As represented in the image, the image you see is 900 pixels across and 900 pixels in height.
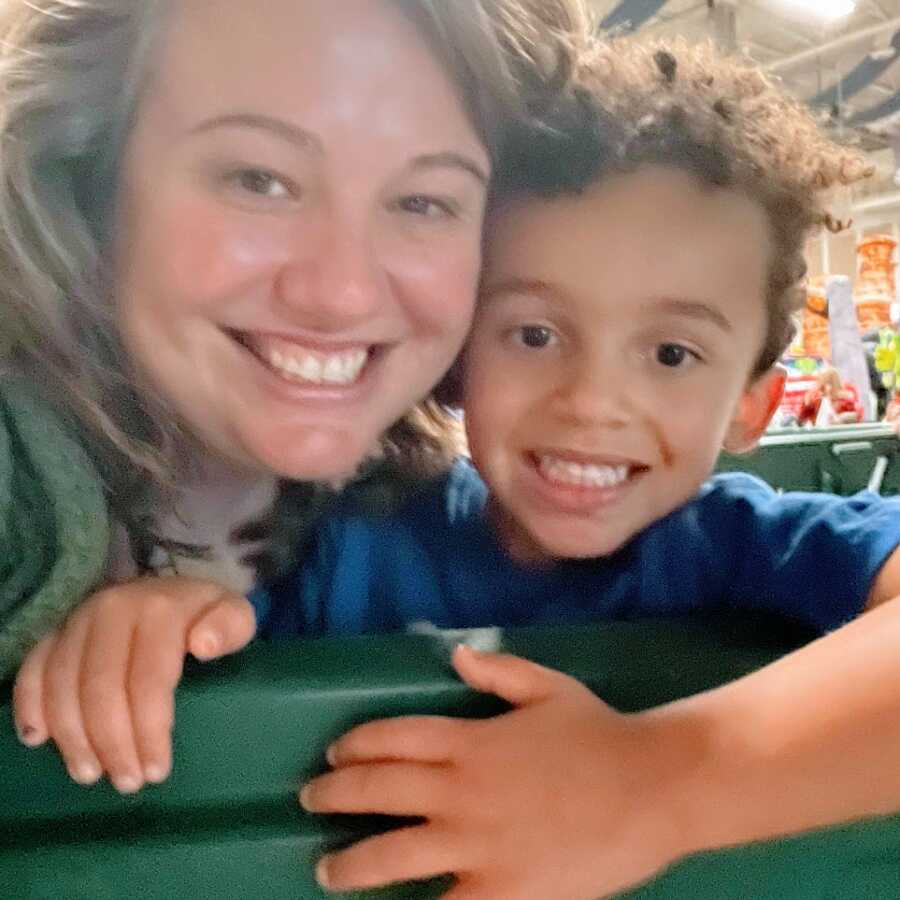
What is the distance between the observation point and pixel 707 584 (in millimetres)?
722

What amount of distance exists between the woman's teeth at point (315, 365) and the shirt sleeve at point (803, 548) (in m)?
0.29

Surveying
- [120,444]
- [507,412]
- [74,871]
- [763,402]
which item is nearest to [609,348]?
[507,412]

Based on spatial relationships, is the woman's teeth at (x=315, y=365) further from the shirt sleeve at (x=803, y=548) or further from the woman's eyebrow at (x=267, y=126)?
the shirt sleeve at (x=803, y=548)

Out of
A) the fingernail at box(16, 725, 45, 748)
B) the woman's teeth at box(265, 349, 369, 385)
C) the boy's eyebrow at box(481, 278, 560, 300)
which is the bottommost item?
the fingernail at box(16, 725, 45, 748)

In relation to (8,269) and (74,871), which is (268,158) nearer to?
(8,269)

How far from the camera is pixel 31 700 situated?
1.34 feet

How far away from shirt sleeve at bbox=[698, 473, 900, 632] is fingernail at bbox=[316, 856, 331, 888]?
1.06ft

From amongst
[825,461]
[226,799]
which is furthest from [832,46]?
[226,799]

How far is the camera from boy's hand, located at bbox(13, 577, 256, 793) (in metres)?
0.39

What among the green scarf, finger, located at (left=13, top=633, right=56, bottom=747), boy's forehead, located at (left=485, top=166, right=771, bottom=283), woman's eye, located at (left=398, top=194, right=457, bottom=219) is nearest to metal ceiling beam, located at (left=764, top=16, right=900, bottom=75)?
boy's forehead, located at (left=485, top=166, right=771, bottom=283)

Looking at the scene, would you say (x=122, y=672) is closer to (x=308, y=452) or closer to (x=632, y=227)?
(x=308, y=452)

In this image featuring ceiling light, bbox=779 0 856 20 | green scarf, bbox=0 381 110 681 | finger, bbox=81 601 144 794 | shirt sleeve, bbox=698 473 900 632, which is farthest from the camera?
ceiling light, bbox=779 0 856 20

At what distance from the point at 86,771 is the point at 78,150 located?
0.41 meters

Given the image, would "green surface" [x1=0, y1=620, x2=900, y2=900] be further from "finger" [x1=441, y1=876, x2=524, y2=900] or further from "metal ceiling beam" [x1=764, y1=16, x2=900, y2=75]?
"metal ceiling beam" [x1=764, y1=16, x2=900, y2=75]
